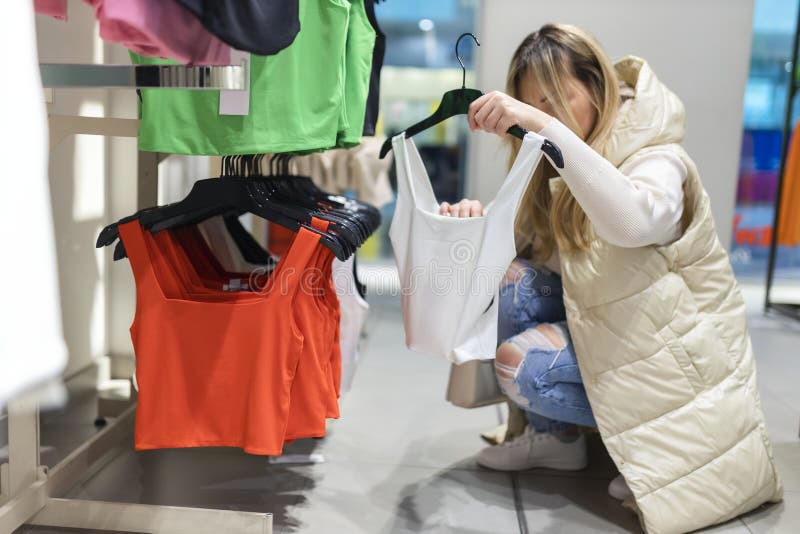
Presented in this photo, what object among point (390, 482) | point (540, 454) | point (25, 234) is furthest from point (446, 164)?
point (25, 234)

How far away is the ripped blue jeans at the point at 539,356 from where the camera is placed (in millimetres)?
1677

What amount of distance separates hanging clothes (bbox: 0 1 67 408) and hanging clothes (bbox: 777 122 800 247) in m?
4.47

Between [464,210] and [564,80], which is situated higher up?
[564,80]

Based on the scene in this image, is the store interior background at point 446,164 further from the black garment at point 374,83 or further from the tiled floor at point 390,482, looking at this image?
the black garment at point 374,83

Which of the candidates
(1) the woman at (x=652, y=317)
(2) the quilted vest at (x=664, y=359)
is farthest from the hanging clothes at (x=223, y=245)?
(2) the quilted vest at (x=664, y=359)

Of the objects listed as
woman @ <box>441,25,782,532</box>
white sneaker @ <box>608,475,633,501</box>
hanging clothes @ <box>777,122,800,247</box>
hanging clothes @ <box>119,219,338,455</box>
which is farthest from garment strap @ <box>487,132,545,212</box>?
hanging clothes @ <box>777,122,800,247</box>

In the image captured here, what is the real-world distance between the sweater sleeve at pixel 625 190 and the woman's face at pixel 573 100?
158 mm

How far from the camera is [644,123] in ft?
5.18

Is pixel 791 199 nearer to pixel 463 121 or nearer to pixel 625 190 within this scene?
pixel 463 121

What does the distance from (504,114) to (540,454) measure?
0.97m

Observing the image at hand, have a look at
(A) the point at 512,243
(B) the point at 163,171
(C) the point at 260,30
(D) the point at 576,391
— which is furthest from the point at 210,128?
(B) the point at 163,171

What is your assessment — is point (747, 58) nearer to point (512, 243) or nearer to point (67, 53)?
point (512, 243)

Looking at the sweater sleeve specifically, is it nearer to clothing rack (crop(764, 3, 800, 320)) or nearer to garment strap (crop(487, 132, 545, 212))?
garment strap (crop(487, 132, 545, 212))

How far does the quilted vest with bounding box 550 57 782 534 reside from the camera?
1.56 m
